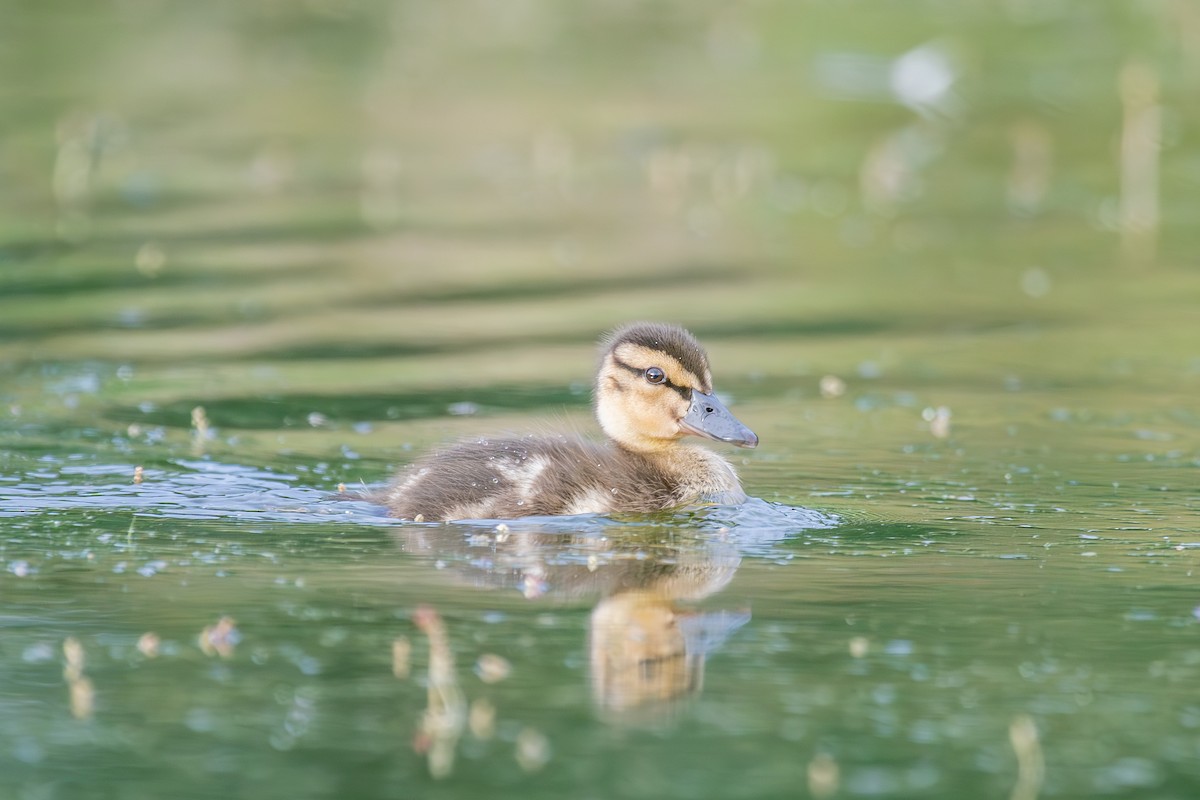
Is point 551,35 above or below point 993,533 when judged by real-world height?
above

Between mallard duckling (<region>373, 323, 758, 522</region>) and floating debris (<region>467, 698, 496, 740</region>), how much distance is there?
2429 millimetres

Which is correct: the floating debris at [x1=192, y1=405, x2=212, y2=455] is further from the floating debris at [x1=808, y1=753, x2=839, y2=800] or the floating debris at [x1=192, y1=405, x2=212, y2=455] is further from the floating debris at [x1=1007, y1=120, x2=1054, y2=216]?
the floating debris at [x1=1007, y1=120, x2=1054, y2=216]

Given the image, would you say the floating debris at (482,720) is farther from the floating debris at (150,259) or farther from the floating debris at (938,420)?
the floating debris at (150,259)

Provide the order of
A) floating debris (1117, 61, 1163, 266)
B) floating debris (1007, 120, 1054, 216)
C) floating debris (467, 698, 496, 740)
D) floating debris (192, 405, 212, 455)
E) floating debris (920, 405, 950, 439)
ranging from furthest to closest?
floating debris (1007, 120, 1054, 216), floating debris (1117, 61, 1163, 266), floating debris (920, 405, 950, 439), floating debris (192, 405, 212, 455), floating debris (467, 698, 496, 740)

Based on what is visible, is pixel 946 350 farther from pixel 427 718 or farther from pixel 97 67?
pixel 97 67

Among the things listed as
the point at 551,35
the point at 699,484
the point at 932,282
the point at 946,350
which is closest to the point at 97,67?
the point at 551,35

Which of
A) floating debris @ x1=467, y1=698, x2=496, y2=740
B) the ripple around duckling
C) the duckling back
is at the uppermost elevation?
A: the duckling back

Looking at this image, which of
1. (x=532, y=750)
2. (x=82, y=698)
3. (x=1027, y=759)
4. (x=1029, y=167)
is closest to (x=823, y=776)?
(x=1027, y=759)

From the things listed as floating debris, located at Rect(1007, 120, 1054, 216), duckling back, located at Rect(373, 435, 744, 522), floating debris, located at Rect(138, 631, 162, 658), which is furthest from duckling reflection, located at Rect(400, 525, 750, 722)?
floating debris, located at Rect(1007, 120, 1054, 216)

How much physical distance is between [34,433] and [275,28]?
20.0 meters

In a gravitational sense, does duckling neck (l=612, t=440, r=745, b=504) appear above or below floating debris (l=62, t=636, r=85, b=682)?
above

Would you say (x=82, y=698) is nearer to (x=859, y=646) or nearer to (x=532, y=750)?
(x=532, y=750)

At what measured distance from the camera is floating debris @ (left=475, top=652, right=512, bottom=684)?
5844 mm

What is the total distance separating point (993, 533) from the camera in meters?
7.82
